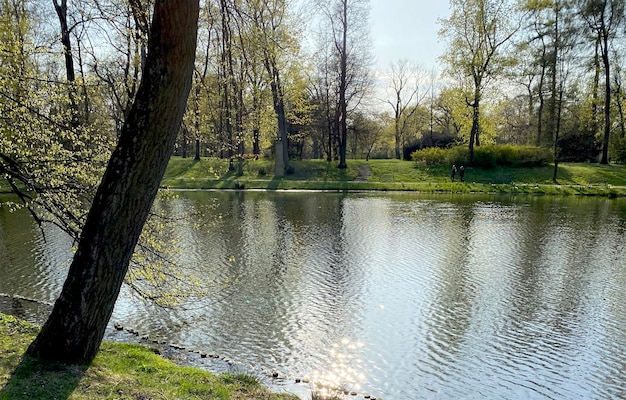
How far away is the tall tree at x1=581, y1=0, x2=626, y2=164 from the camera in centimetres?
3181

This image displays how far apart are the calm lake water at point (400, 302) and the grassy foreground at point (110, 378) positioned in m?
1.29

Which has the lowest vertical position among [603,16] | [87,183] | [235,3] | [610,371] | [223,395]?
[610,371]

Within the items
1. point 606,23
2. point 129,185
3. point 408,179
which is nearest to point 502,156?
point 408,179

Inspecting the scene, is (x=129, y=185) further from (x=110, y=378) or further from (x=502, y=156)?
(x=502, y=156)

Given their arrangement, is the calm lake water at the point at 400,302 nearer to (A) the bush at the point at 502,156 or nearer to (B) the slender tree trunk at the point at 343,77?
(A) the bush at the point at 502,156

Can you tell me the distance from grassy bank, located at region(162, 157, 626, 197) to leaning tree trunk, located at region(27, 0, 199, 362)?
23175 mm

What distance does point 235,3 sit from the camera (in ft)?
16.3

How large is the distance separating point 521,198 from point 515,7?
1671 centimetres

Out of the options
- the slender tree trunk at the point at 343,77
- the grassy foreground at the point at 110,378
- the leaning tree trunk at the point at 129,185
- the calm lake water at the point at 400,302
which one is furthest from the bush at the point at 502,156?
the leaning tree trunk at the point at 129,185

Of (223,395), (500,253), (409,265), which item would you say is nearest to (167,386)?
(223,395)

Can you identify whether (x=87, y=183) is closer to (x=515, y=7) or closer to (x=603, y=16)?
(x=515, y=7)

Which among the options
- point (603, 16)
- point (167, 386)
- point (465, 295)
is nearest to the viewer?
point (167, 386)

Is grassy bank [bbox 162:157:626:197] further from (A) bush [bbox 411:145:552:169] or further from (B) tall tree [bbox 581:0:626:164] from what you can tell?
(B) tall tree [bbox 581:0:626:164]

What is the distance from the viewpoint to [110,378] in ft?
13.4
